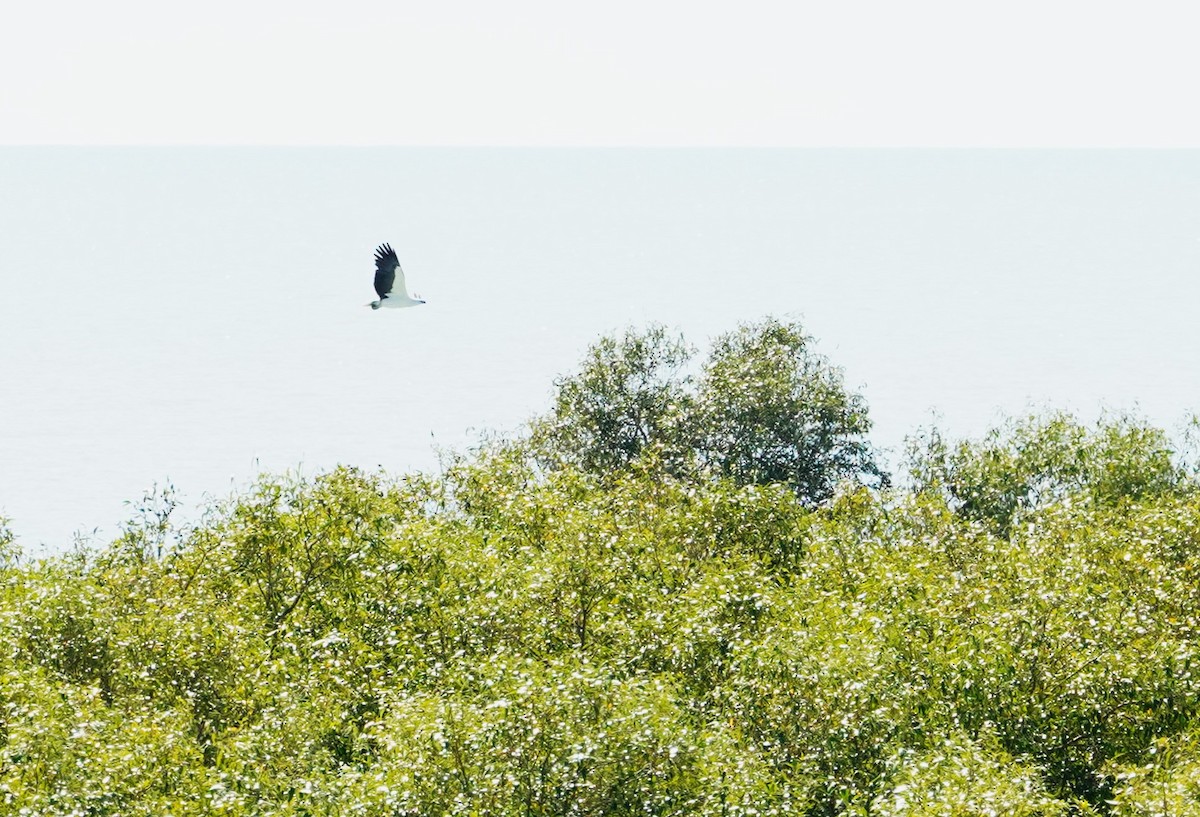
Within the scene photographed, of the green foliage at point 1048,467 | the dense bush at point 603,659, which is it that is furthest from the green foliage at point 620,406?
the dense bush at point 603,659

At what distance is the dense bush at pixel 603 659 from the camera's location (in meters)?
29.6

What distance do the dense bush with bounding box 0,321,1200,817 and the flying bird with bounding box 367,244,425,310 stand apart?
6.00 m

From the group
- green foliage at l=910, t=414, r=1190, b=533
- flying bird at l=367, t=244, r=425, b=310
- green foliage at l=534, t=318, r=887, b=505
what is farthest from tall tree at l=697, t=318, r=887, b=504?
flying bird at l=367, t=244, r=425, b=310

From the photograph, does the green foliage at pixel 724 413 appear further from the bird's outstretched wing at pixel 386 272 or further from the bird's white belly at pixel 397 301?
the bird's outstretched wing at pixel 386 272

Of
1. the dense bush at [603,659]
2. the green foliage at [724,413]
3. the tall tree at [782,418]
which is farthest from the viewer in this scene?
the green foliage at [724,413]

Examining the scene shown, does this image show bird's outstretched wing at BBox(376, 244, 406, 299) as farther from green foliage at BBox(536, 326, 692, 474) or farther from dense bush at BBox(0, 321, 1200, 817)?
green foliage at BBox(536, 326, 692, 474)

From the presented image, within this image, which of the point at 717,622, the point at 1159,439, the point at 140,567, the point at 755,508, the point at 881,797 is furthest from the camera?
the point at 1159,439

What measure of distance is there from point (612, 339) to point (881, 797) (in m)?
53.8

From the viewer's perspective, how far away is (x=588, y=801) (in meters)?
29.7

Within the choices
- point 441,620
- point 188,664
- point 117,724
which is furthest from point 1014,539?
point 117,724

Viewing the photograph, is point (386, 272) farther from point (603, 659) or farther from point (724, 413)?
point (724, 413)

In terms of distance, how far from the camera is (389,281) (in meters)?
49.2

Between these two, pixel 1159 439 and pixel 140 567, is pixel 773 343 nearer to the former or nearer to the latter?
pixel 1159 439

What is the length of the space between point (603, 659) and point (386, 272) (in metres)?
16.5
